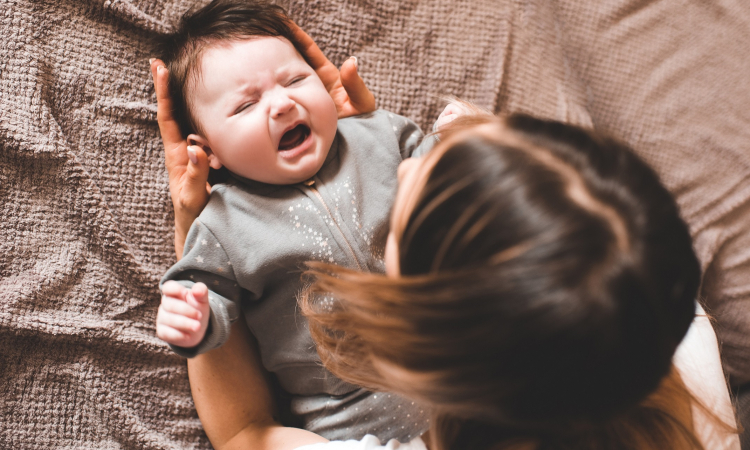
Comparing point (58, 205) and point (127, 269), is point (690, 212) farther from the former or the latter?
point (58, 205)

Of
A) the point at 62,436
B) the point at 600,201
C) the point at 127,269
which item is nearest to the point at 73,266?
the point at 127,269

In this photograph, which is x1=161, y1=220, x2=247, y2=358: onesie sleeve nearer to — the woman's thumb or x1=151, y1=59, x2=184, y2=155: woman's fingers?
the woman's thumb

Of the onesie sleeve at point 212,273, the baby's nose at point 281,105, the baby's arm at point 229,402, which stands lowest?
the baby's arm at point 229,402

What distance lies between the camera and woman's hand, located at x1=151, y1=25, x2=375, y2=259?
0.85m

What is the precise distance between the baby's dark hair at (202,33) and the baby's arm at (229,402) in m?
0.43

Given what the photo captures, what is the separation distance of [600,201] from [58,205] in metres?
0.90

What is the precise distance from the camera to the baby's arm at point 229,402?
0.90 metres

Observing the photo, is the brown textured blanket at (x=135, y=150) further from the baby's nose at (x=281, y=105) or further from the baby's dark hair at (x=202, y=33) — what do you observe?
the baby's nose at (x=281, y=105)

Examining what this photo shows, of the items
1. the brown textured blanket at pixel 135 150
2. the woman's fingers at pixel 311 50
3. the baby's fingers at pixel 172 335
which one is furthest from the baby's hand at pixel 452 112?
the baby's fingers at pixel 172 335

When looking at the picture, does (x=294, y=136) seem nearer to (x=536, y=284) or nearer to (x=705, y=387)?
(x=536, y=284)

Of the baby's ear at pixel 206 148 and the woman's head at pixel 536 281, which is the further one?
the baby's ear at pixel 206 148

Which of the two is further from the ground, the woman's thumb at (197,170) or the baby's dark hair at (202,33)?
the baby's dark hair at (202,33)

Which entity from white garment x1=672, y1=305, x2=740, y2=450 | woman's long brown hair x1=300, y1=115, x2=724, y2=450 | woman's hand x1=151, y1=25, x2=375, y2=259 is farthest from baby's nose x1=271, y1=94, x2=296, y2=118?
white garment x1=672, y1=305, x2=740, y2=450

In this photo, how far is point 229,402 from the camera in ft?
2.99
